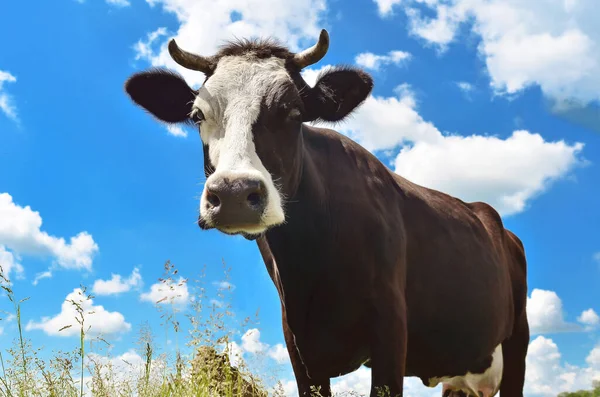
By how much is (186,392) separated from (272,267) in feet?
6.07

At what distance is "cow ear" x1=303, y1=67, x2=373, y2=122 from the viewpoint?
606 centimetres

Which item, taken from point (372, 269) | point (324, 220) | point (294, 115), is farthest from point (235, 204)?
point (372, 269)

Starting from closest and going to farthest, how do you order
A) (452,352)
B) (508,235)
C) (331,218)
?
(331,218), (452,352), (508,235)

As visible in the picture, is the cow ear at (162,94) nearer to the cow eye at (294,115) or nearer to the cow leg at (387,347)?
the cow eye at (294,115)

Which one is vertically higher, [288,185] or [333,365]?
[288,185]

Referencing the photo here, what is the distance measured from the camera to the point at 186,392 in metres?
5.29

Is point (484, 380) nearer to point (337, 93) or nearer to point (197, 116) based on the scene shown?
point (337, 93)

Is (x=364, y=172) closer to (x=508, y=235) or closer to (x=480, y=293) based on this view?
(x=480, y=293)

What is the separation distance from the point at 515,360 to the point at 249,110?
5794 mm

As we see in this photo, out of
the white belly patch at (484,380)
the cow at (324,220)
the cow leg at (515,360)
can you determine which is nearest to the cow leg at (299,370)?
the cow at (324,220)

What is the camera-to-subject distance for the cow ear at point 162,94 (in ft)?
21.1

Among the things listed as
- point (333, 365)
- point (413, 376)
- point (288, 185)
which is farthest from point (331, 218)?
point (413, 376)

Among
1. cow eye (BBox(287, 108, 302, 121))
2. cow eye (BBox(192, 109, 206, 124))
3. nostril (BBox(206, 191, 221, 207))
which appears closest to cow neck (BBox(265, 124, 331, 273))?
cow eye (BBox(287, 108, 302, 121))

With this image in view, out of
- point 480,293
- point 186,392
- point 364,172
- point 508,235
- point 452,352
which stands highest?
point 508,235
